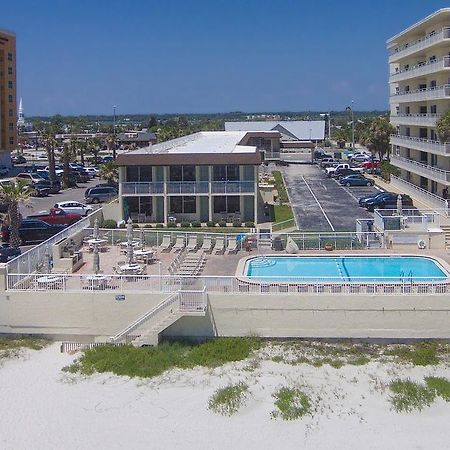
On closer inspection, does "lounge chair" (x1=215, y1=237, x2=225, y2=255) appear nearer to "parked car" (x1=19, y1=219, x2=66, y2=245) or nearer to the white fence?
the white fence

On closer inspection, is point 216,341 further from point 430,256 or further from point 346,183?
point 346,183

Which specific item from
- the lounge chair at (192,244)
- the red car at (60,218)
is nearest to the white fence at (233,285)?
the lounge chair at (192,244)

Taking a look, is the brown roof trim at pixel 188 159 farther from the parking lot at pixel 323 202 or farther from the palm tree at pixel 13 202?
the palm tree at pixel 13 202

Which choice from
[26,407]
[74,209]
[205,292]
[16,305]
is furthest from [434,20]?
[26,407]

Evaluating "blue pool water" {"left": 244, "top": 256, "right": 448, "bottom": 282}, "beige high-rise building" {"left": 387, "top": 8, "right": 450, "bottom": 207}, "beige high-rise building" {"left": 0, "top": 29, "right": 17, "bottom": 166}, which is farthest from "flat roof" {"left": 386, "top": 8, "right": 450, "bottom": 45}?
"beige high-rise building" {"left": 0, "top": 29, "right": 17, "bottom": 166}

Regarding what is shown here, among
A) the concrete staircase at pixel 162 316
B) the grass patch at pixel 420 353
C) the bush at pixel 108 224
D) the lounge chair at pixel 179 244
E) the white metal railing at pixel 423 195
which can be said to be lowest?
the grass patch at pixel 420 353

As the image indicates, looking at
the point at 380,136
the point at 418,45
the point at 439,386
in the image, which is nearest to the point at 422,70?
the point at 418,45

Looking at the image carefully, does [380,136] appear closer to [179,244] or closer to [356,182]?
[356,182]
